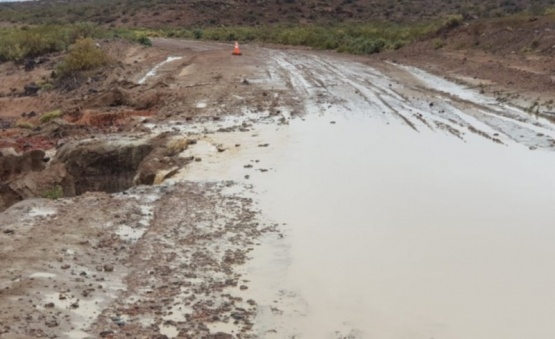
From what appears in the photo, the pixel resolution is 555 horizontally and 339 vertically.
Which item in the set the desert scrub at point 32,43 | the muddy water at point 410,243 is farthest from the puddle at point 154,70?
the muddy water at point 410,243

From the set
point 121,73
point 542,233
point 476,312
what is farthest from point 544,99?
point 121,73

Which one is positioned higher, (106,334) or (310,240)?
(310,240)

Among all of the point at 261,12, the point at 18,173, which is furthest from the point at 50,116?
the point at 261,12

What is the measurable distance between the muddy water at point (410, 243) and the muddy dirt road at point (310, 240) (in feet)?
0.08

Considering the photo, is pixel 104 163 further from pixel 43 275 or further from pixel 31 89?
pixel 31 89

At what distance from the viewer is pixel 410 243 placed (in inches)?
316

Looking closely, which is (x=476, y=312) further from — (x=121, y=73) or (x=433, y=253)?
(x=121, y=73)

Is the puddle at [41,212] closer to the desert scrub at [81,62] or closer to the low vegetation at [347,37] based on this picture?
the desert scrub at [81,62]

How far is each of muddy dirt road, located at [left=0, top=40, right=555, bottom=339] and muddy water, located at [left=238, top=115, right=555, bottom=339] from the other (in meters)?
0.02

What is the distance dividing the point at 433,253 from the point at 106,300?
3758 millimetres

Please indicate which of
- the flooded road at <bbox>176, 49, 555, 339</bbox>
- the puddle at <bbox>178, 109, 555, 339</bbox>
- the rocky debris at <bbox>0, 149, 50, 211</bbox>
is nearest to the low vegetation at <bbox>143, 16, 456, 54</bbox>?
the flooded road at <bbox>176, 49, 555, 339</bbox>

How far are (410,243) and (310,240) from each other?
1229mm

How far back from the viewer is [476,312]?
6277 mm

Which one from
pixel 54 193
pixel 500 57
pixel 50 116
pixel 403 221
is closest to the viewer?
pixel 403 221
